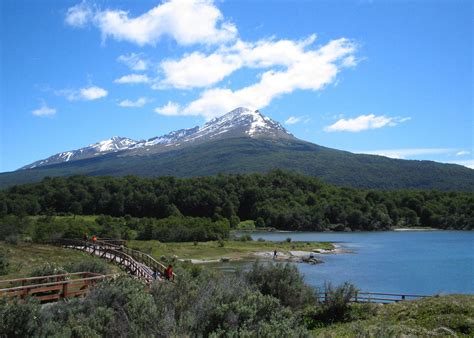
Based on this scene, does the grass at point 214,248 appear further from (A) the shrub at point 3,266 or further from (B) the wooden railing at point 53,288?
(B) the wooden railing at point 53,288

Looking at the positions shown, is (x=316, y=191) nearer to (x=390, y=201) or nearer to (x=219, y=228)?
(x=390, y=201)

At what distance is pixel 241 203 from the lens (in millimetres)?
163000

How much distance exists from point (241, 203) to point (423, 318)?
14715 centimetres

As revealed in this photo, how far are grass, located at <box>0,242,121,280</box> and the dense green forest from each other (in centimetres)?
9304

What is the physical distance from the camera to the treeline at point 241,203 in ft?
462

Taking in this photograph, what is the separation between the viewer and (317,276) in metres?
49.0

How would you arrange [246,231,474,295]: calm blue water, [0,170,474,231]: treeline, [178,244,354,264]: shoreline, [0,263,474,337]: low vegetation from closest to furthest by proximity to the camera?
[0,263,474,337]: low vegetation < [246,231,474,295]: calm blue water < [178,244,354,264]: shoreline < [0,170,474,231]: treeline

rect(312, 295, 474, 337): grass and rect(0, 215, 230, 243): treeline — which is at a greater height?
rect(312, 295, 474, 337): grass

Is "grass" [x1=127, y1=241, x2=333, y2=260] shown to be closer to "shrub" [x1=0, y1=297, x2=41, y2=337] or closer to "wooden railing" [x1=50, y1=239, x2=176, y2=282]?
"wooden railing" [x1=50, y1=239, x2=176, y2=282]

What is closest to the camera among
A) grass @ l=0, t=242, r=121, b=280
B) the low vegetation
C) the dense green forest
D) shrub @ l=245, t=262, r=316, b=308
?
the low vegetation

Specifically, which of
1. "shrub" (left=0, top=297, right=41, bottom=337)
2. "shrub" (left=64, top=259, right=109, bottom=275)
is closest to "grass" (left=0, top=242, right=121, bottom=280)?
"shrub" (left=64, top=259, right=109, bottom=275)

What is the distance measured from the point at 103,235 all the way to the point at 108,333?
77701mm

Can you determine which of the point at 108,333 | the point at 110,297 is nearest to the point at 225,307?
the point at 108,333

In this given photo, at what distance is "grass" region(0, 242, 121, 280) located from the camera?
2998 centimetres
